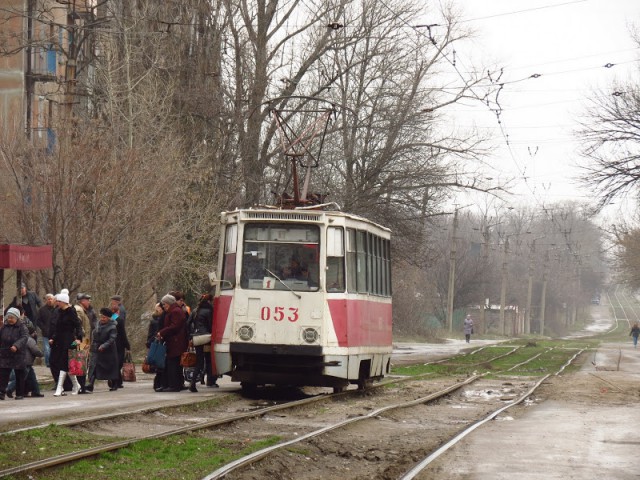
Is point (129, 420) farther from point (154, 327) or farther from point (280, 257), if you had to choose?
point (154, 327)

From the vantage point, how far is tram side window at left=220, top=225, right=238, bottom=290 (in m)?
18.7

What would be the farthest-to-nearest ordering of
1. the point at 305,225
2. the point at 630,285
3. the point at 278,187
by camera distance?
the point at 630,285 < the point at 278,187 < the point at 305,225

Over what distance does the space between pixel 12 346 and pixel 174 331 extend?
333 centimetres

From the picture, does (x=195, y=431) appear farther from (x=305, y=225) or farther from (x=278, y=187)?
(x=278, y=187)

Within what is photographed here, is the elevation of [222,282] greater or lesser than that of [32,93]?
lesser

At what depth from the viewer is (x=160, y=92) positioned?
33.6m

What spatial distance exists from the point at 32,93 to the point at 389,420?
29.1 metres

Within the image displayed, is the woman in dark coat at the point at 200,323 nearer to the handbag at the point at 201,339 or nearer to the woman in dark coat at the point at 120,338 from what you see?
the handbag at the point at 201,339

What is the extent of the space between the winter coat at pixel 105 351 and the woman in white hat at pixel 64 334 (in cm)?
85

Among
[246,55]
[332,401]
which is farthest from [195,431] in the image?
[246,55]

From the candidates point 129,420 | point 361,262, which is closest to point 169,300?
point 361,262

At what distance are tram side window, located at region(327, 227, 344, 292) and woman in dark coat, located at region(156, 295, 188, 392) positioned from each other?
2.62 m

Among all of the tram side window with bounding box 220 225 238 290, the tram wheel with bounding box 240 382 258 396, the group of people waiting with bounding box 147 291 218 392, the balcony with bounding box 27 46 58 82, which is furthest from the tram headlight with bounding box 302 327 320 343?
the balcony with bounding box 27 46 58 82

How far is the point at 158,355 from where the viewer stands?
19.8m
